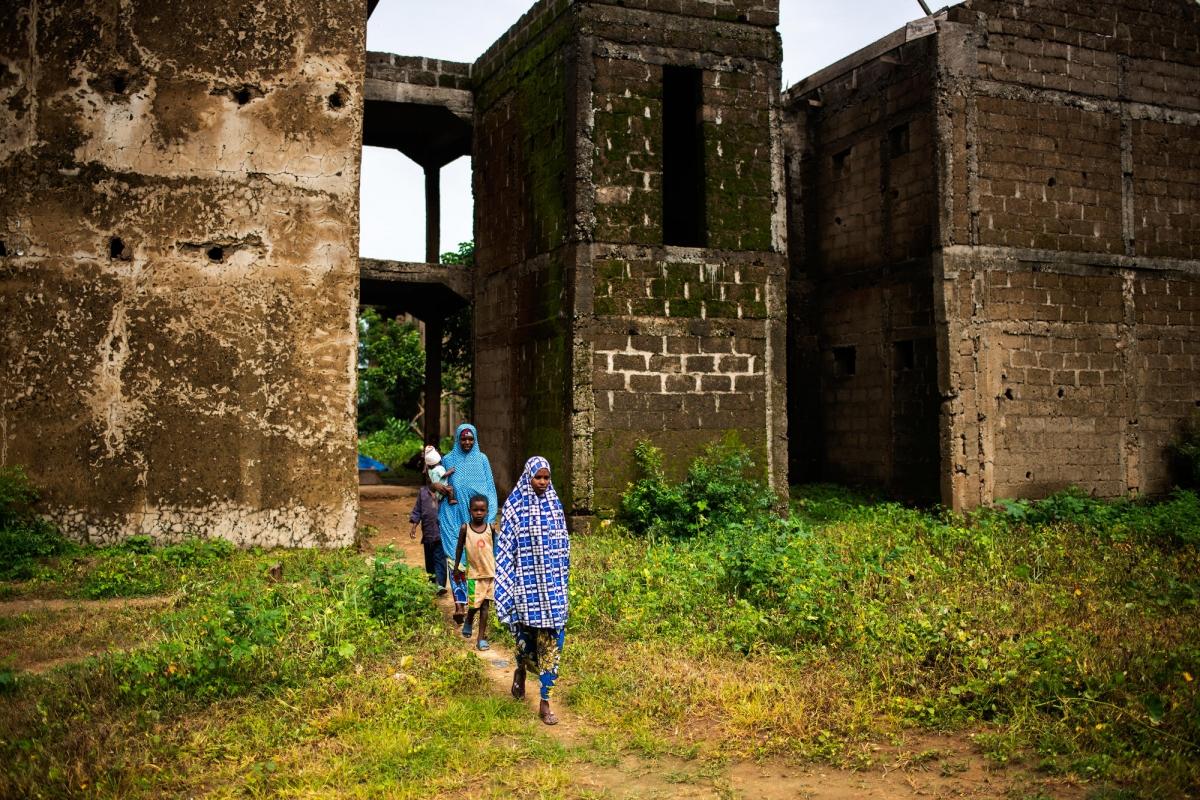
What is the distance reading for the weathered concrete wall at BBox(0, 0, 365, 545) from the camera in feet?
30.9

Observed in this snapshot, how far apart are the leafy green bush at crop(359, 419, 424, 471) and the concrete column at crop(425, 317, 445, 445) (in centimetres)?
558

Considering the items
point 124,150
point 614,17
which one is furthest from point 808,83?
point 124,150

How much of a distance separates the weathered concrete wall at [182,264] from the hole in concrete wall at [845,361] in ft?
26.6

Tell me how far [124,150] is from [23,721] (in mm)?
6718

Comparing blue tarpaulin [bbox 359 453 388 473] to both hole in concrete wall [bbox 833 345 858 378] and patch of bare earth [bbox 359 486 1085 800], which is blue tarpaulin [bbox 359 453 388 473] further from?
patch of bare earth [bbox 359 486 1085 800]

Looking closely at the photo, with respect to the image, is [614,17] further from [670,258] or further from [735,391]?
[735,391]

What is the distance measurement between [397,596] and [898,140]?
34.3ft

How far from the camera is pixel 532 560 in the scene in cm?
539

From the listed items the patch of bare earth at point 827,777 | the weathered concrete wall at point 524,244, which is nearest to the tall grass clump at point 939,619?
the patch of bare earth at point 827,777

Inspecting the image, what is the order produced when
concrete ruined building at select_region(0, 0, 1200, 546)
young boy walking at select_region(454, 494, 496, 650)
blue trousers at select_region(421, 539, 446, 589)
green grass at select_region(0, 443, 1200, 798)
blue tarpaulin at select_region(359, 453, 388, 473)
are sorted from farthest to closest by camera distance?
blue tarpaulin at select_region(359, 453, 388, 473)
concrete ruined building at select_region(0, 0, 1200, 546)
blue trousers at select_region(421, 539, 446, 589)
young boy walking at select_region(454, 494, 496, 650)
green grass at select_region(0, 443, 1200, 798)

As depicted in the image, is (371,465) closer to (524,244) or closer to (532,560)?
(524,244)

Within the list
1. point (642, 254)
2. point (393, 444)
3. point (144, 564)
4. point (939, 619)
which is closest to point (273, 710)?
point (939, 619)

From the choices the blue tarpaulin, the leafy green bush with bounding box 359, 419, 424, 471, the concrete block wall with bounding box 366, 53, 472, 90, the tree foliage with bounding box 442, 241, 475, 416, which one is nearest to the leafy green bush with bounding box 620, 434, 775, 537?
the concrete block wall with bounding box 366, 53, 472, 90

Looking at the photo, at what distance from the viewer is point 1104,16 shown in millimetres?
13820
